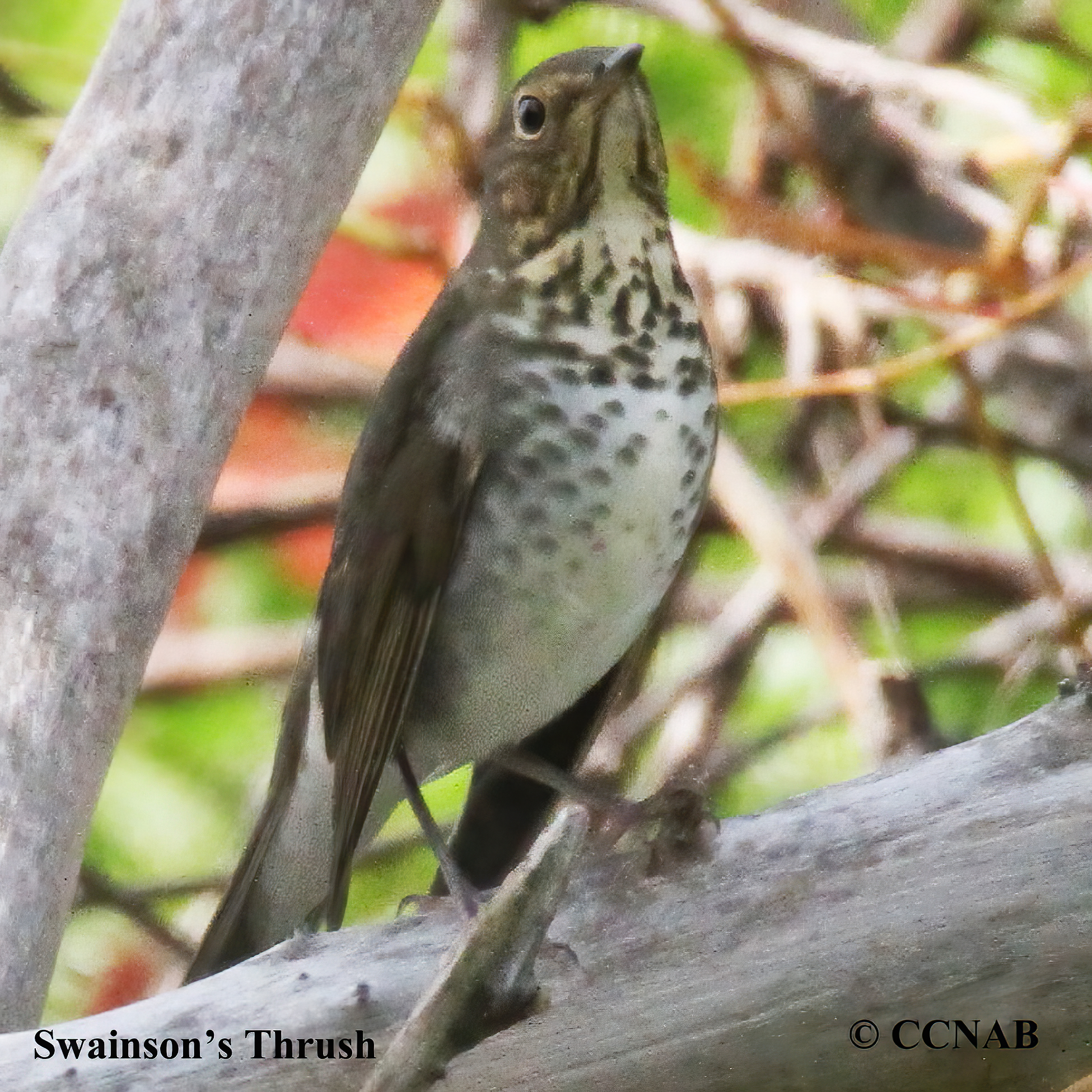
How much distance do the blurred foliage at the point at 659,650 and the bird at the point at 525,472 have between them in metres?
0.63

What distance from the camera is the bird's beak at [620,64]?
2086mm

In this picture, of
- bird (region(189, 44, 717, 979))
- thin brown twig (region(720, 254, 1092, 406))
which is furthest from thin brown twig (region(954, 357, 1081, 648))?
bird (region(189, 44, 717, 979))

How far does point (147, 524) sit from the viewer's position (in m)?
1.98

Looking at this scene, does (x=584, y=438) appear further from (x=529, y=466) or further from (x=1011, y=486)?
(x=1011, y=486)

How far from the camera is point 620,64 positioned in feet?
6.86

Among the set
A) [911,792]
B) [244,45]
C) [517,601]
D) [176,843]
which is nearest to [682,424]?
[517,601]

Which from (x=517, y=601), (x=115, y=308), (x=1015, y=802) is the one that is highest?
(x=115, y=308)

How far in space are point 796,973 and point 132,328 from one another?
1008 millimetres

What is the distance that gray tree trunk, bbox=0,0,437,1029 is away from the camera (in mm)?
1931

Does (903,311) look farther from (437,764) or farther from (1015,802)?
(1015,802)

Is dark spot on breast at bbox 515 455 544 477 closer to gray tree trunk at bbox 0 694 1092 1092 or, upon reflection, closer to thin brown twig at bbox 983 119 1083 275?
gray tree trunk at bbox 0 694 1092 1092

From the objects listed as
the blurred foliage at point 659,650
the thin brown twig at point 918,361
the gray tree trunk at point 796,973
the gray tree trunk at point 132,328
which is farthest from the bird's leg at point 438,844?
the thin brown twig at point 918,361

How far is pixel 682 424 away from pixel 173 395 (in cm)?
57

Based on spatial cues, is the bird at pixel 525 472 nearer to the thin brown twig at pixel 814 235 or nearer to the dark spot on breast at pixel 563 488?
the dark spot on breast at pixel 563 488
